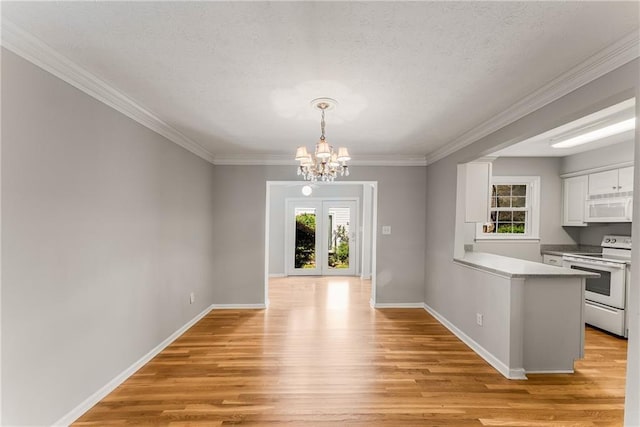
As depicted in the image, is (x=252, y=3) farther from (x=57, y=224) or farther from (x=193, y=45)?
(x=57, y=224)

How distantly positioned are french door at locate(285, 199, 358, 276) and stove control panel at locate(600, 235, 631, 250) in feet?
15.0

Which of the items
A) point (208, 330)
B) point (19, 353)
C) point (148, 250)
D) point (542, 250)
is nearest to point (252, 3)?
point (19, 353)

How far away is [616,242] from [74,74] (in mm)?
6296

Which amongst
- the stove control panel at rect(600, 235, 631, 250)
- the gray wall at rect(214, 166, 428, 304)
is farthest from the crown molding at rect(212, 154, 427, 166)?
the stove control panel at rect(600, 235, 631, 250)

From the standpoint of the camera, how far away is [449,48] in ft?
5.70

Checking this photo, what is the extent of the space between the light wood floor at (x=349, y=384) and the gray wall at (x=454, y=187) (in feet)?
1.58

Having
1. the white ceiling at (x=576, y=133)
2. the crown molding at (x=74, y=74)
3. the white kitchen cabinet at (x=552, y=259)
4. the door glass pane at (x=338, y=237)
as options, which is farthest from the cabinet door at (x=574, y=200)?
the crown molding at (x=74, y=74)

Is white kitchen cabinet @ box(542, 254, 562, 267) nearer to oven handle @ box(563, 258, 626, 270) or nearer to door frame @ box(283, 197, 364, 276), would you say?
oven handle @ box(563, 258, 626, 270)

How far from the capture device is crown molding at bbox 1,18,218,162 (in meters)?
1.64

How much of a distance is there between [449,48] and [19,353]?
3.05m

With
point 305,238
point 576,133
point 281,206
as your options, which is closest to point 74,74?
point 576,133

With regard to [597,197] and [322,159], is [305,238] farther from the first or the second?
[597,197]

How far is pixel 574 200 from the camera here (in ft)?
15.3

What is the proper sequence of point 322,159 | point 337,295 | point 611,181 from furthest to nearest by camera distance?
point 337,295 → point 611,181 → point 322,159
